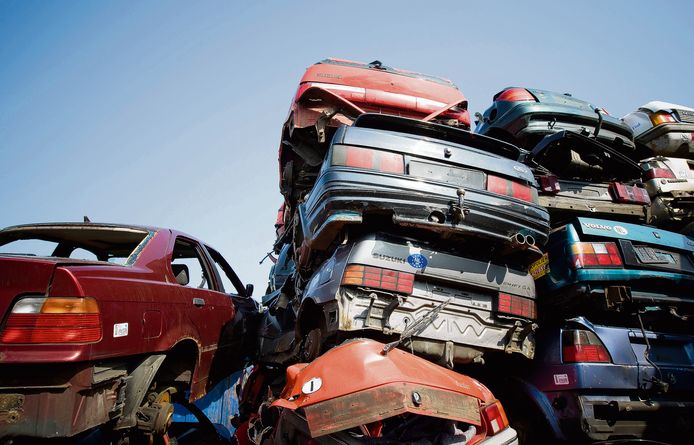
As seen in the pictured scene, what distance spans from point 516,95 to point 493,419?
14.9 feet

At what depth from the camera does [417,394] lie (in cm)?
187

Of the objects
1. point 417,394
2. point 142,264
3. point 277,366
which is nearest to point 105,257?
point 142,264

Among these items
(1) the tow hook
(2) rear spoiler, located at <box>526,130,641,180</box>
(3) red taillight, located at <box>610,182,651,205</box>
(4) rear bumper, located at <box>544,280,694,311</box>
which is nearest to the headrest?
(1) the tow hook

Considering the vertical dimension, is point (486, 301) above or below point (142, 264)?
below

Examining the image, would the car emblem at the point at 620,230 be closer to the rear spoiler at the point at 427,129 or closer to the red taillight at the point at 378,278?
the rear spoiler at the point at 427,129

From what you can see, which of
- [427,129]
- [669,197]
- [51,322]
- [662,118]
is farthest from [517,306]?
[662,118]

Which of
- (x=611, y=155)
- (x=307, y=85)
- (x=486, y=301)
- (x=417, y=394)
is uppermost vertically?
(x=307, y=85)

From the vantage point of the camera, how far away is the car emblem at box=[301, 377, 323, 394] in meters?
1.93

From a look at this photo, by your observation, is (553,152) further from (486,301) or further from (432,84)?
(486,301)

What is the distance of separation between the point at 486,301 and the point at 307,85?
2.64m

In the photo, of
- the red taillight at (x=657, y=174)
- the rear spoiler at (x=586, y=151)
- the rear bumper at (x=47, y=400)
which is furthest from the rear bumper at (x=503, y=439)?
the red taillight at (x=657, y=174)

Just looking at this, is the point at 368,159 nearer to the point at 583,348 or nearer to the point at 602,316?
the point at 583,348

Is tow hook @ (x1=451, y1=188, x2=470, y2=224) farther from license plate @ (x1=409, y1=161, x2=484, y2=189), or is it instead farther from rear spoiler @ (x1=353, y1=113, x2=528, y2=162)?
rear spoiler @ (x1=353, y1=113, x2=528, y2=162)

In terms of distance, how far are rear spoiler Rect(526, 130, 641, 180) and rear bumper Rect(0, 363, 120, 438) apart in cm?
403
